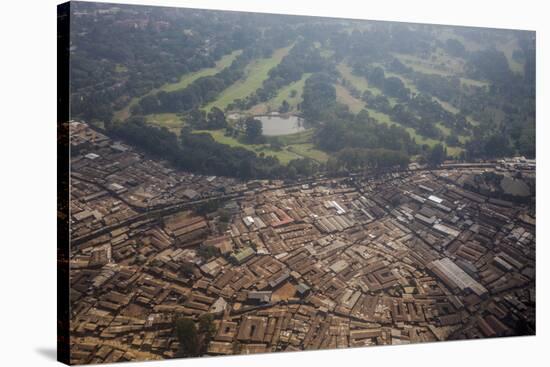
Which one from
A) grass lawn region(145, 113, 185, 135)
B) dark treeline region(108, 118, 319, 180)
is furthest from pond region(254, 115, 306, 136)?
grass lawn region(145, 113, 185, 135)

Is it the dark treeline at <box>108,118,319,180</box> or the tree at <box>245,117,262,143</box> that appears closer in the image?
the dark treeline at <box>108,118,319,180</box>

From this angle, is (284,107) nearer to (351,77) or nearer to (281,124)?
(281,124)

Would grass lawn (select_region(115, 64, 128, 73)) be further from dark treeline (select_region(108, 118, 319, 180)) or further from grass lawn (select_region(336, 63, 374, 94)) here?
grass lawn (select_region(336, 63, 374, 94))

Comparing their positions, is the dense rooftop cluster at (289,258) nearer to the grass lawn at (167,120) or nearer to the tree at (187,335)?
the tree at (187,335)

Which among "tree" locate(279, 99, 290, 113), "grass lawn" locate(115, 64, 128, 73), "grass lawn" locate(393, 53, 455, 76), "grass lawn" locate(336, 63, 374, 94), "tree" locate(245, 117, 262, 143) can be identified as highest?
"grass lawn" locate(393, 53, 455, 76)

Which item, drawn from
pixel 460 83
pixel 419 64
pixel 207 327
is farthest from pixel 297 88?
pixel 207 327

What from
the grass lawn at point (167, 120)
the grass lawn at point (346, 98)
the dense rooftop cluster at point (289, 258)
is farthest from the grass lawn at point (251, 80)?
the dense rooftop cluster at point (289, 258)

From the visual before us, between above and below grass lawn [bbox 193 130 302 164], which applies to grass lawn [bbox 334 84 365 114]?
above

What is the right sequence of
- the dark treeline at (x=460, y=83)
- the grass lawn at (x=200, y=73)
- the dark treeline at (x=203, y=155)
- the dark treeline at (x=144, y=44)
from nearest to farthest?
1. the dark treeline at (x=144, y=44)
2. the dark treeline at (x=203, y=155)
3. the grass lawn at (x=200, y=73)
4. the dark treeline at (x=460, y=83)
